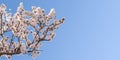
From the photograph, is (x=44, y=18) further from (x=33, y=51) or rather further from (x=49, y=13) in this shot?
(x=33, y=51)

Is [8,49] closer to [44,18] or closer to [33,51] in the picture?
[33,51]

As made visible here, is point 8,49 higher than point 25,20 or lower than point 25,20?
lower

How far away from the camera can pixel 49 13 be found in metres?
17.4

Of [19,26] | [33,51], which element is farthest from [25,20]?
[33,51]

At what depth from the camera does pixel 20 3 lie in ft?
57.7

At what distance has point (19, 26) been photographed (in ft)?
57.4

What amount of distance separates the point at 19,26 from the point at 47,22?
4.80 ft

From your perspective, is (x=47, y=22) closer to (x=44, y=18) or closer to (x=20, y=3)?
(x=44, y=18)

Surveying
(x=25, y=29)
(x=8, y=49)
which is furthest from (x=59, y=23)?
(x=8, y=49)

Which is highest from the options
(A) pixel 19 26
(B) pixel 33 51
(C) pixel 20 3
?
(C) pixel 20 3

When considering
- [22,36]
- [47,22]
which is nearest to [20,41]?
[22,36]

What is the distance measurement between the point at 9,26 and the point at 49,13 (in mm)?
2131

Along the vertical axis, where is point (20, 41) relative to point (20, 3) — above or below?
below

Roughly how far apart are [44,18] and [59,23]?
74 cm
